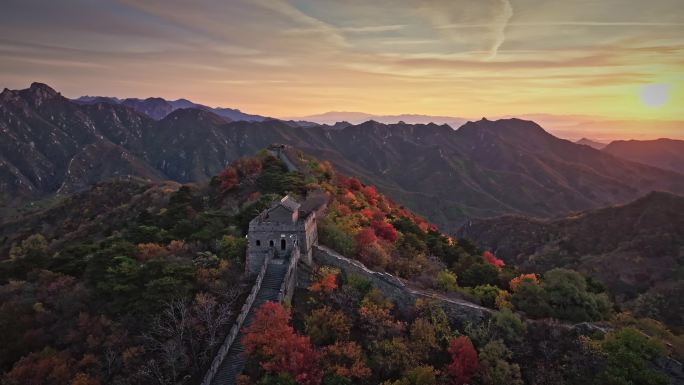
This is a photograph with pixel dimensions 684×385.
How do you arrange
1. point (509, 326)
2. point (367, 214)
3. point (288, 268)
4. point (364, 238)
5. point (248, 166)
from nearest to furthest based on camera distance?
point (509, 326) < point (288, 268) < point (364, 238) < point (367, 214) < point (248, 166)

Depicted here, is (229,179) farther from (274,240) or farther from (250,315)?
(250,315)

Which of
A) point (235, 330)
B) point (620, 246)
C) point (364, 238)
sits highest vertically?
point (364, 238)

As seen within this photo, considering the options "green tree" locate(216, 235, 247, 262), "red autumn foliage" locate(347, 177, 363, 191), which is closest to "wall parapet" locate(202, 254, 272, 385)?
"green tree" locate(216, 235, 247, 262)

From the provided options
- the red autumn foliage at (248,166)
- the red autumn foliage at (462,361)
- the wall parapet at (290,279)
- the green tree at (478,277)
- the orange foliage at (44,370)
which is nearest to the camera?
the red autumn foliage at (462,361)

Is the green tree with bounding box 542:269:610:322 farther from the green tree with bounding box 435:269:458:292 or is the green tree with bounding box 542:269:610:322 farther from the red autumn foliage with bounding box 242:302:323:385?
the red autumn foliage with bounding box 242:302:323:385

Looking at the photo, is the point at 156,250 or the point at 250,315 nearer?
the point at 250,315

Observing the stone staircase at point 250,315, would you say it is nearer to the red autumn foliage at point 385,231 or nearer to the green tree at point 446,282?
the green tree at point 446,282

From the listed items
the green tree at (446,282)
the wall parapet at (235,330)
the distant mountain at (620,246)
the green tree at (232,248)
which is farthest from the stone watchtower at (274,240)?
the distant mountain at (620,246)

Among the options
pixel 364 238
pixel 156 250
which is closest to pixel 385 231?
pixel 364 238
